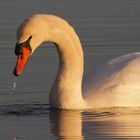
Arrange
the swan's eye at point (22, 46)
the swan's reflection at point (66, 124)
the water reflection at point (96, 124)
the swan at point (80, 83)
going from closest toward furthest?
the water reflection at point (96, 124), the swan's reflection at point (66, 124), the swan's eye at point (22, 46), the swan at point (80, 83)

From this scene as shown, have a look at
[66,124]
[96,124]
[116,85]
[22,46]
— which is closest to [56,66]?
[116,85]

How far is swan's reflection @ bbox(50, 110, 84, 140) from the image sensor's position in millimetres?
14039

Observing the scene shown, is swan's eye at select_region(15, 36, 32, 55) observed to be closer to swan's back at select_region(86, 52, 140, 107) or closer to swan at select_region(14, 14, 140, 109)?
swan at select_region(14, 14, 140, 109)

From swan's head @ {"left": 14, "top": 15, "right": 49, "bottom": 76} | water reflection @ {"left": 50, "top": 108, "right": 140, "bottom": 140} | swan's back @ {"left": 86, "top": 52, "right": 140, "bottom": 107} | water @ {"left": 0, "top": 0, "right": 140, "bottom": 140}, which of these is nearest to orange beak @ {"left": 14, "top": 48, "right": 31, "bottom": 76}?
swan's head @ {"left": 14, "top": 15, "right": 49, "bottom": 76}

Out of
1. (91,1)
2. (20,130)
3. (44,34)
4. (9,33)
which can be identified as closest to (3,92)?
(44,34)

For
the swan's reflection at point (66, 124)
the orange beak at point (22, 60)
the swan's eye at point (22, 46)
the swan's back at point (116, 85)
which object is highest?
the swan's eye at point (22, 46)

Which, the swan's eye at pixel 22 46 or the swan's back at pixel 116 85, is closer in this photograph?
the swan's eye at pixel 22 46

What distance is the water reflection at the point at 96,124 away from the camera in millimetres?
13891

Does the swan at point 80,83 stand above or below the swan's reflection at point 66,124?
above

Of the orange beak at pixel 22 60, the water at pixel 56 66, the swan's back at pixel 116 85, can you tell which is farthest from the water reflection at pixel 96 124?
the orange beak at pixel 22 60

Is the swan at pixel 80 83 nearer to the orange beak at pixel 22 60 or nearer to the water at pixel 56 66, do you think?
the water at pixel 56 66

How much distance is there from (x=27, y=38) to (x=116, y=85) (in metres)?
1.74

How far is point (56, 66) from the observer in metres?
18.7

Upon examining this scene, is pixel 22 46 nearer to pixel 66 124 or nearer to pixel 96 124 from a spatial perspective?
pixel 66 124
